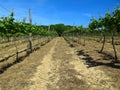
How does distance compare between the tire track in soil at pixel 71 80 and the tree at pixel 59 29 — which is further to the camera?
the tree at pixel 59 29

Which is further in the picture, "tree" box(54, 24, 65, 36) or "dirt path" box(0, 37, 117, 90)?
"tree" box(54, 24, 65, 36)

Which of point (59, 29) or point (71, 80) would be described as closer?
point (71, 80)

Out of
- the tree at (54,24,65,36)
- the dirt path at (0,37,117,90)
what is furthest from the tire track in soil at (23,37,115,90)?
the tree at (54,24,65,36)

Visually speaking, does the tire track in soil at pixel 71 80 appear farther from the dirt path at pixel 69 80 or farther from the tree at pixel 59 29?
the tree at pixel 59 29

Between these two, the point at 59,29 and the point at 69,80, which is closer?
the point at 69,80

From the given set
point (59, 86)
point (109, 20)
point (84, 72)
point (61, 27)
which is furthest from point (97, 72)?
point (61, 27)

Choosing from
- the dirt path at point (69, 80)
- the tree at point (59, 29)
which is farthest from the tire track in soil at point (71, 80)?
the tree at point (59, 29)

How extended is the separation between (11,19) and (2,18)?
Result: 0.67 m

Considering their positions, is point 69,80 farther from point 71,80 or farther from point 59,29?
point 59,29

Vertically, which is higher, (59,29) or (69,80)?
(59,29)

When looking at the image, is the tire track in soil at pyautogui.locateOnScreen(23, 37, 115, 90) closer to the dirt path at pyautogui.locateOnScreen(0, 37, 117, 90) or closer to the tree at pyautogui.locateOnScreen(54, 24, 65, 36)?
the dirt path at pyautogui.locateOnScreen(0, 37, 117, 90)

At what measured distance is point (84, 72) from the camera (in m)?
12.6

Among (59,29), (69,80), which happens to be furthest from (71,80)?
(59,29)

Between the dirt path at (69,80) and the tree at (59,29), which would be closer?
the dirt path at (69,80)
